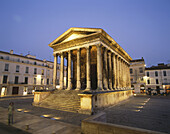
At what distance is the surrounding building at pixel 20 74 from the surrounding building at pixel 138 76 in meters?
36.8

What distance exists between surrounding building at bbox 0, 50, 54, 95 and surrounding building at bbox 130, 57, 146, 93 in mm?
36775

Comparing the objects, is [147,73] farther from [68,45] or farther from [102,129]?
[102,129]

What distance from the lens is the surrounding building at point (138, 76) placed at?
150 ft

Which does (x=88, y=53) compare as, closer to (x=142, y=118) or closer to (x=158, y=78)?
(x=142, y=118)

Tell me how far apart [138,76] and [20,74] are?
46362 mm

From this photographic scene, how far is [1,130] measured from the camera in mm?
6621

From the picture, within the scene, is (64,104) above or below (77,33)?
below

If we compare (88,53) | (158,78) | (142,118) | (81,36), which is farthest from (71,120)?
(158,78)

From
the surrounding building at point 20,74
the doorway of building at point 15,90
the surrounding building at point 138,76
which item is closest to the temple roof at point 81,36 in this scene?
the surrounding building at point 20,74

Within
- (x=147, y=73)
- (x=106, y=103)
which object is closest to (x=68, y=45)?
(x=106, y=103)

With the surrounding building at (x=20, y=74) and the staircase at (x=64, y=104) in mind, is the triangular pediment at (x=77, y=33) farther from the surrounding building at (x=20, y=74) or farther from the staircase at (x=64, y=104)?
the surrounding building at (x=20, y=74)

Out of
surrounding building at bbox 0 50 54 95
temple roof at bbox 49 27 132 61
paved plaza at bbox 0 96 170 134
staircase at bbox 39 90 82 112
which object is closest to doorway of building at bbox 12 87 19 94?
surrounding building at bbox 0 50 54 95

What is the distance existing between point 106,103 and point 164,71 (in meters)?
39.8

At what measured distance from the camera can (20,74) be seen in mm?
37375
